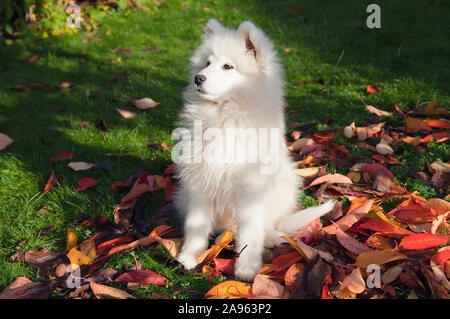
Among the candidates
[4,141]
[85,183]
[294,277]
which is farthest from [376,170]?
[4,141]

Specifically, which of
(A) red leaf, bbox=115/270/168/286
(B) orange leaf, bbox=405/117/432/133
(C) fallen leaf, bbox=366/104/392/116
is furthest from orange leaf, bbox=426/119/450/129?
(A) red leaf, bbox=115/270/168/286

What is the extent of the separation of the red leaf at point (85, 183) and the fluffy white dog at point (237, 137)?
1023mm

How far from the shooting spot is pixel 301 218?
232 cm

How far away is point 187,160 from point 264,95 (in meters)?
0.57

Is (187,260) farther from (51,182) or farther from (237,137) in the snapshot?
(51,182)

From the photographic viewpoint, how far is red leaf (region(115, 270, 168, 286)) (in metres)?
2.10

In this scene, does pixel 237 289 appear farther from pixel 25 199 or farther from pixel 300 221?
pixel 25 199

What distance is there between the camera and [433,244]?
6.57ft

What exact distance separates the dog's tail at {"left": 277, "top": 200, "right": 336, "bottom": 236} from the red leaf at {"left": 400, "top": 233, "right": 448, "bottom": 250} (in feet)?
1.56

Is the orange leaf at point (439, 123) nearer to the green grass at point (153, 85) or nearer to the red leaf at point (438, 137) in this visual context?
the red leaf at point (438, 137)

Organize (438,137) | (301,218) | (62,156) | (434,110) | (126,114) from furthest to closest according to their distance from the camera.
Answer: (126,114)
(434,110)
(62,156)
(438,137)
(301,218)

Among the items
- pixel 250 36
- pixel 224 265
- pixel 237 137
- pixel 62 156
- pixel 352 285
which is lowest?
pixel 224 265

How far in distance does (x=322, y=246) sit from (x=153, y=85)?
3.12 meters

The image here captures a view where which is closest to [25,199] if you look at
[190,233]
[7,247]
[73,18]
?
[7,247]
